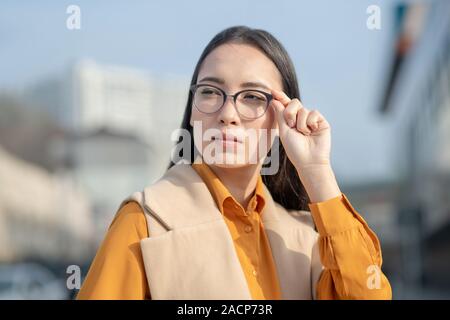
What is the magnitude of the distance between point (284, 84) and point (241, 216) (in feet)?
1.28

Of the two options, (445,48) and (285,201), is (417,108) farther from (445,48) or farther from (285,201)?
(285,201)

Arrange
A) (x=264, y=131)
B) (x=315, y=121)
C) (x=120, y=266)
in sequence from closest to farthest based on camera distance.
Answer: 1. (x=120, y=266)
2. (x=315, y=121)
3. (x=264, y=131)

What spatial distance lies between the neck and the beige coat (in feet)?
0.20

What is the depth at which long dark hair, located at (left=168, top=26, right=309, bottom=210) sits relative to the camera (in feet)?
6.86

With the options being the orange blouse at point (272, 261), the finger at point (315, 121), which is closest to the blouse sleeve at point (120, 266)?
the orange blouse at point (272, 261)

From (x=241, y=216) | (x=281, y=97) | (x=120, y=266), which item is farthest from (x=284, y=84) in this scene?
(x=120, y=266)

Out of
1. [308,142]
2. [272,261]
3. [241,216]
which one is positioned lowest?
[272,261]

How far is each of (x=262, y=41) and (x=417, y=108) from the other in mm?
26778

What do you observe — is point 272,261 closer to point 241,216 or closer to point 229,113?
point 241,216

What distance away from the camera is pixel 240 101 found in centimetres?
201

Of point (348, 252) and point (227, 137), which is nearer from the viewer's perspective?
point (348, 252)

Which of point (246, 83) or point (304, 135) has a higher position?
point (246, 83)

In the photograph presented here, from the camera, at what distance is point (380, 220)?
49906 millimetres
